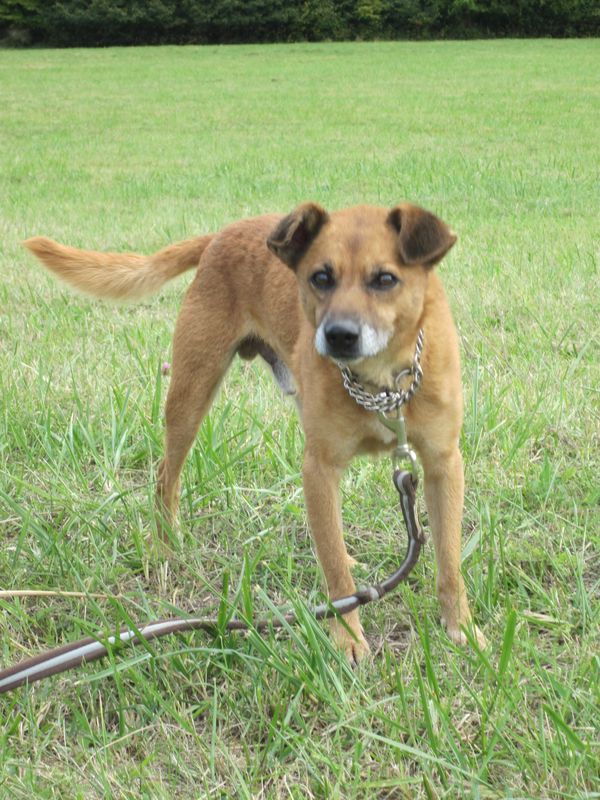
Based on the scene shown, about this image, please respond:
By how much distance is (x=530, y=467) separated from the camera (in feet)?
12.0

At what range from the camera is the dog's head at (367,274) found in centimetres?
267

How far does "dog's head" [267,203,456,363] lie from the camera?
267 cm

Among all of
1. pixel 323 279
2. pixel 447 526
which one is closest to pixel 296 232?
pixel 323 279

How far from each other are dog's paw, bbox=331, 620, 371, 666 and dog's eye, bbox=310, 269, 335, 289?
3.06 ft

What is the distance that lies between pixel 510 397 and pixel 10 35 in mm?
47301

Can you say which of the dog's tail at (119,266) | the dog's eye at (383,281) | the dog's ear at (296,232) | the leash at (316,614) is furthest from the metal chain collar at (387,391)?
the dog's tail at (119,266)

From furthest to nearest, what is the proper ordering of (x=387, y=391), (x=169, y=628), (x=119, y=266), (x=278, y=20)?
(x=278, y=20) < (x=119, y=266) < (x=387, y=391) < (x=169, y=628)

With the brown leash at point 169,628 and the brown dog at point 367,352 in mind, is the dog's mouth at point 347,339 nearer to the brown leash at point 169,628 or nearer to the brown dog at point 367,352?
the brown dog at point 367,352

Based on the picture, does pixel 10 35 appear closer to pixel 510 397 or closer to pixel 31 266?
pixel 31 266

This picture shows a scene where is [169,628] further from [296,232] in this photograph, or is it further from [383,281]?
[296,232]

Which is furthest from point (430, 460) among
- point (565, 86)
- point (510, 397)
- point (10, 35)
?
point (10, 35)

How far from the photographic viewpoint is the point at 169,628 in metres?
2.53

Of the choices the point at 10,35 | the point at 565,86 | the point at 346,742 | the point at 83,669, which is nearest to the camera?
the point at 346,742

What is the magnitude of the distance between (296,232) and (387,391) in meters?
0.56
